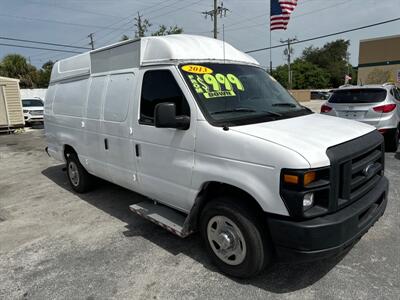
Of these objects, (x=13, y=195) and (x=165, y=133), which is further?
(x=13, y=195)

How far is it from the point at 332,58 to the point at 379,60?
58196mm

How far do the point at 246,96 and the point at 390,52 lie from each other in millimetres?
40700

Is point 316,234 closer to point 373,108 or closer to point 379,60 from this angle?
point 373,108

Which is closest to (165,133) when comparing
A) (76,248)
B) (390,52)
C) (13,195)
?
(76,248)

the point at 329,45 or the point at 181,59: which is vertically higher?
the point at 329,45

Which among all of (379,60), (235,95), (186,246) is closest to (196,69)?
(235,95)

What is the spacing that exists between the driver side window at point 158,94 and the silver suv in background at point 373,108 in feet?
20.3

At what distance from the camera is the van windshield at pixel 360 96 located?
8.27 metres

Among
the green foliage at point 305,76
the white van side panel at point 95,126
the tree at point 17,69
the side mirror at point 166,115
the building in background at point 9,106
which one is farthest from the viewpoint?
the green foliage at point 305,76

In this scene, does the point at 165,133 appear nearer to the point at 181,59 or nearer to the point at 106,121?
the point at 181,59

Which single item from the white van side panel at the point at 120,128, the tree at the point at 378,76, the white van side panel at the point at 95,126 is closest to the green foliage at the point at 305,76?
the tree at the point at 378,76

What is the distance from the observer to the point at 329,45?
95.2 meters

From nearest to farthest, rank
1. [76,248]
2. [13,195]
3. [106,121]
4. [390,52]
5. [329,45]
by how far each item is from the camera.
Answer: [76,248]
[106,121]
[13,195]
[390,52]
[329,45]

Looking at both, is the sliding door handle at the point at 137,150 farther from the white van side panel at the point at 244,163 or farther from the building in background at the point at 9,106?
the building in background at the point at 9,106
